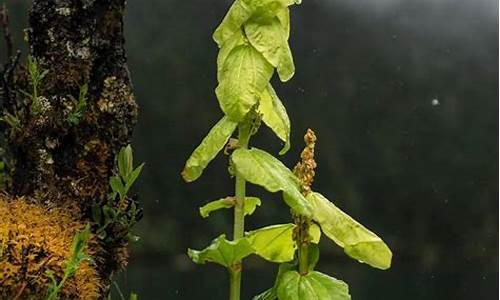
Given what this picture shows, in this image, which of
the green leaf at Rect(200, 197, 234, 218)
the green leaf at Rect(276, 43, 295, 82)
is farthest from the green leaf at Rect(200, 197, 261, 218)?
the green leaf at Rect(276, 43, 295, 82)

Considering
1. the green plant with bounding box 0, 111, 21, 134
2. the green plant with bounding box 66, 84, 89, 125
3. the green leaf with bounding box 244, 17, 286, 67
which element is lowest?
the green plant with bounding box 0, 111, 21, 134


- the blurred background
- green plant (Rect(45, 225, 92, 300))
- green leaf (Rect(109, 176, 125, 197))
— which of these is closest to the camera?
green plant (Rect(45, 225, 92, 300))

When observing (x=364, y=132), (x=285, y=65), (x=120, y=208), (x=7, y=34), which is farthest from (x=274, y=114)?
(x=364, y=132)

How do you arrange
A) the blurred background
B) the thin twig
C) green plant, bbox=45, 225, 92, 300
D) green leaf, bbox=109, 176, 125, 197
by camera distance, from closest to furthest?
1. green plant, bbox=45, 225, 92, 300
2. green leaf, bbox=109, 176, 125, 197
3. the thin twig
4. the blurred background

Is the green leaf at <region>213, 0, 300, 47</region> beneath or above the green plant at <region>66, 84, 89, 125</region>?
above

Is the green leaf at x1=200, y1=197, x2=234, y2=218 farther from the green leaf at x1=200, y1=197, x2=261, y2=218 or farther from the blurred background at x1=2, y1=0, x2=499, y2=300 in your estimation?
the blurred background at x1=2, y1=0, x2=499, y2=300

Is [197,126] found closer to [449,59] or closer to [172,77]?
[172,77]

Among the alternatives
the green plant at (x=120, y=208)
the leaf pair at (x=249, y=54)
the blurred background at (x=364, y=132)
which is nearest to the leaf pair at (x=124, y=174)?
→ the green plant at (x=120, y=208)

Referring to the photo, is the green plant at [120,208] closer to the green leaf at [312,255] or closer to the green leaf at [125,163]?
the green leaf at [125,163]
